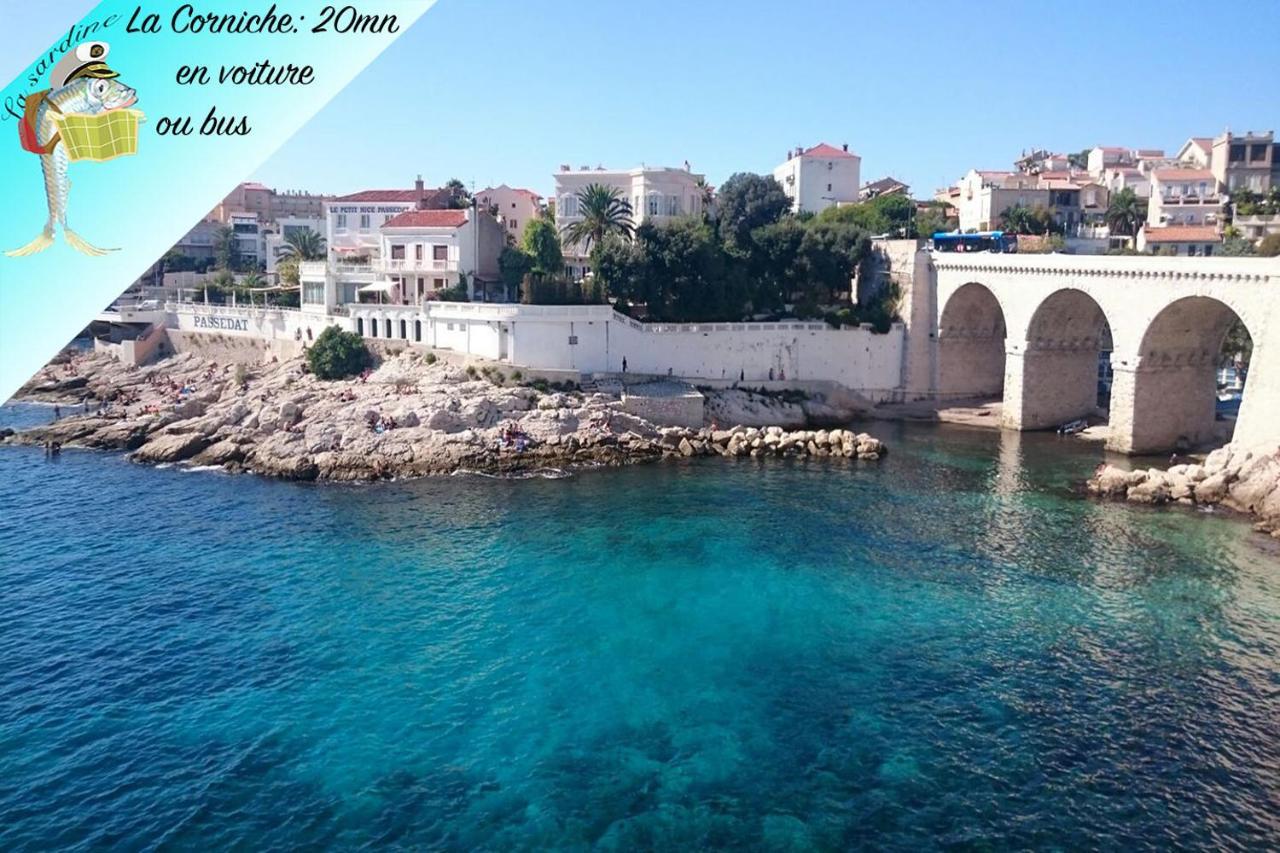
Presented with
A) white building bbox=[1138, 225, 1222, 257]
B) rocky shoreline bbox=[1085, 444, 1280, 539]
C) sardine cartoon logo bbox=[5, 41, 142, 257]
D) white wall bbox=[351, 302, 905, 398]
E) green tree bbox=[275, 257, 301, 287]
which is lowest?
rocky shoreline bbox=[1085, 444, 1280, 539]

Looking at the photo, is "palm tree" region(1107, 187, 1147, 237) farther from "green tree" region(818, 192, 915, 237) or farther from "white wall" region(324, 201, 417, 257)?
"white wall" region(324, 201, 417, 257)

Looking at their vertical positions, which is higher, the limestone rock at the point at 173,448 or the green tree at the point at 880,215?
the green tree at the point at 880,215

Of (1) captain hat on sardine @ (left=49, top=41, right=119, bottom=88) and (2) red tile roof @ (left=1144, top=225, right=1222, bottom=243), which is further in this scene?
(2) red tile roof @ (left=1144, top=225, right=1222, bottom=243)

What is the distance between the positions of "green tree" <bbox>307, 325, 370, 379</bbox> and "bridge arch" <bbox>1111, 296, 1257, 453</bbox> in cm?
3778

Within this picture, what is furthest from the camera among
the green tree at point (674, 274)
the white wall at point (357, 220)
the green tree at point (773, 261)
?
the white wall at point (357, 220)

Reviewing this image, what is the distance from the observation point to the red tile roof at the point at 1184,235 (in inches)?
2554

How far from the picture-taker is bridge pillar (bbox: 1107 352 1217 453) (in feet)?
143

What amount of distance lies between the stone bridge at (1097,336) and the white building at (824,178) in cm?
2742

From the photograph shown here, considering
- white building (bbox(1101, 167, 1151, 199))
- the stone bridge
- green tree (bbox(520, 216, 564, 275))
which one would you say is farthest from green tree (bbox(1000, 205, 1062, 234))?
green tree (bbox(520, 216, 564, 275))

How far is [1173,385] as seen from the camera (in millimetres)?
44094

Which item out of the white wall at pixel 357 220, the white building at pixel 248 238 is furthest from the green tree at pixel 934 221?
the white building at pixel 248 238

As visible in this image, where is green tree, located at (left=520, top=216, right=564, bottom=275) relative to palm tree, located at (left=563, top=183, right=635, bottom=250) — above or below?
below

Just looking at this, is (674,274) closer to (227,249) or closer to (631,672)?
(631,672)

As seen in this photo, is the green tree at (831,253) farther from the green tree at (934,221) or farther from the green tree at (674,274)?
the green tree at (934,221)
